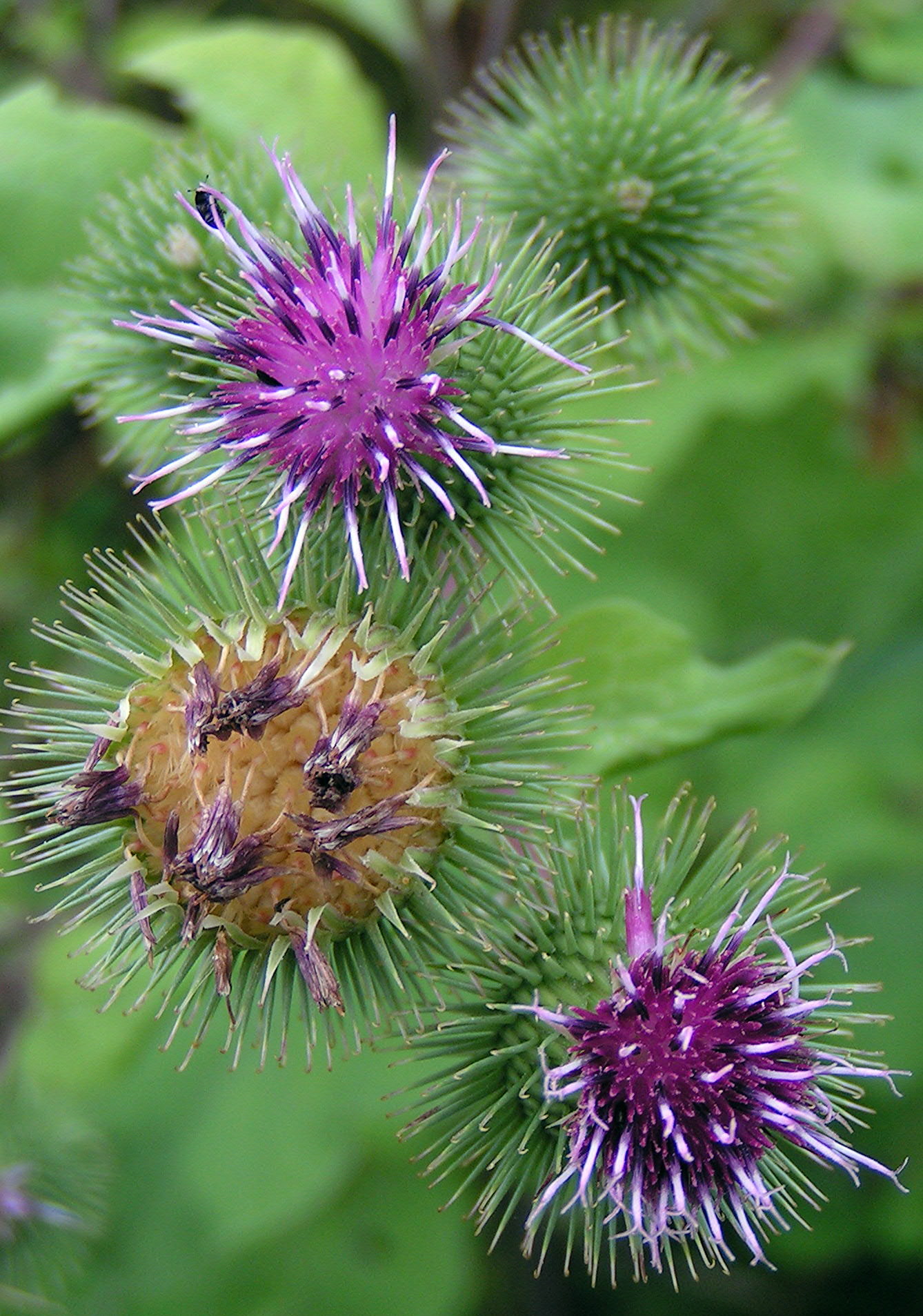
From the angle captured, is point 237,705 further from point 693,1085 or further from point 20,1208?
point 20,1208

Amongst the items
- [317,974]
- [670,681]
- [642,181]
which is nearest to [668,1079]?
[317,974]

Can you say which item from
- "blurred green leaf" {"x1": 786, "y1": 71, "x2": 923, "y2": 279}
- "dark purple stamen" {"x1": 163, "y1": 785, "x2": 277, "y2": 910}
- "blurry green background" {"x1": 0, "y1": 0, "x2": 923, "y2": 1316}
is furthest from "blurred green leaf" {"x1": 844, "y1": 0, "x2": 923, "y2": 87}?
"dark purple stamen" {"x1": 163, "y1": 785, "x2": 277, "y2": 910}

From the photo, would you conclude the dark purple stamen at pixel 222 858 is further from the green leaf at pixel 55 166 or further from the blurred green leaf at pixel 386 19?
the blurred green leaf at pixel 386 19

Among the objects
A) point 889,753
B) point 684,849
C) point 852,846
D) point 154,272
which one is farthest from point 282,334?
point 889,753

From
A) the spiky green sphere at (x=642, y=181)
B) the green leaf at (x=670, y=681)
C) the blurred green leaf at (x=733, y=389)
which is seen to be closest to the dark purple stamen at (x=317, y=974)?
the green leaf at (x=670, y=681)

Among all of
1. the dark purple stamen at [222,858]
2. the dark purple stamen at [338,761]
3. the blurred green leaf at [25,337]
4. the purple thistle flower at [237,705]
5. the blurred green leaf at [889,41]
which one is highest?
the blurred green leaf at [889,41]

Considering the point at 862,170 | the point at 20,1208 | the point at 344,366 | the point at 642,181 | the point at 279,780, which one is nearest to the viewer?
the point at 279,780

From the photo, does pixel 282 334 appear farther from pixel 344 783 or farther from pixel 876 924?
pixel 876 924
